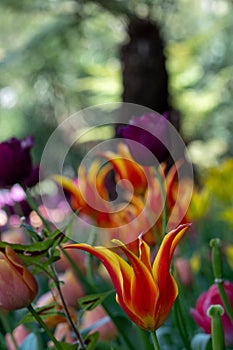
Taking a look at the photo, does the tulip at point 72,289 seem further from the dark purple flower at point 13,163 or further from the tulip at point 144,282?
the tulip at point 144,282

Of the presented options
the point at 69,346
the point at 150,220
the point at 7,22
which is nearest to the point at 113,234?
the point at 150,220

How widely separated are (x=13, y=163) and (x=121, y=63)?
5.68ft

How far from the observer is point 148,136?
49cm

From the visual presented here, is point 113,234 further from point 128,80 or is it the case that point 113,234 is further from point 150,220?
point 128,80

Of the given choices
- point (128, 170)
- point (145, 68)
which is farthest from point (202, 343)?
point (145, 68)

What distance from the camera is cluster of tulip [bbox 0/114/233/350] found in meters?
0.33

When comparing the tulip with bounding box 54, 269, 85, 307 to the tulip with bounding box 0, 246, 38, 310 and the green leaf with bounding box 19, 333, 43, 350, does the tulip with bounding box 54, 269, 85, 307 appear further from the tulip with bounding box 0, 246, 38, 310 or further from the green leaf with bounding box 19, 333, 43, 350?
the tulip with bounding box 0, 246, 38, 310

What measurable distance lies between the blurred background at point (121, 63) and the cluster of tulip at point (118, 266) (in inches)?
58.5

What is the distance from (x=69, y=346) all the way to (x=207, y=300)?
0.34 feet

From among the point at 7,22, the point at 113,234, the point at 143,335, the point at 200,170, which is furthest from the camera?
the point at 200,170

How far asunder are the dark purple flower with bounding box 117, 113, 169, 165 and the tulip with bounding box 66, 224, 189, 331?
169 mm

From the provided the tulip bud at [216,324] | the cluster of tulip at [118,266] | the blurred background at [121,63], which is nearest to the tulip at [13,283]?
the cluster of tulip at [118,266]

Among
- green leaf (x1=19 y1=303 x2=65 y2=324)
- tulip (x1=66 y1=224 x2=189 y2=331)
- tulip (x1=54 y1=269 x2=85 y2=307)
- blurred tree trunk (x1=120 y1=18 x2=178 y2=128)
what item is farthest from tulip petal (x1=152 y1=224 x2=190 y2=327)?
blurred tree trunk (x1=120 y1=18 x2=178 y2=128)

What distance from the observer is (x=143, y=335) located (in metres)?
0.43
